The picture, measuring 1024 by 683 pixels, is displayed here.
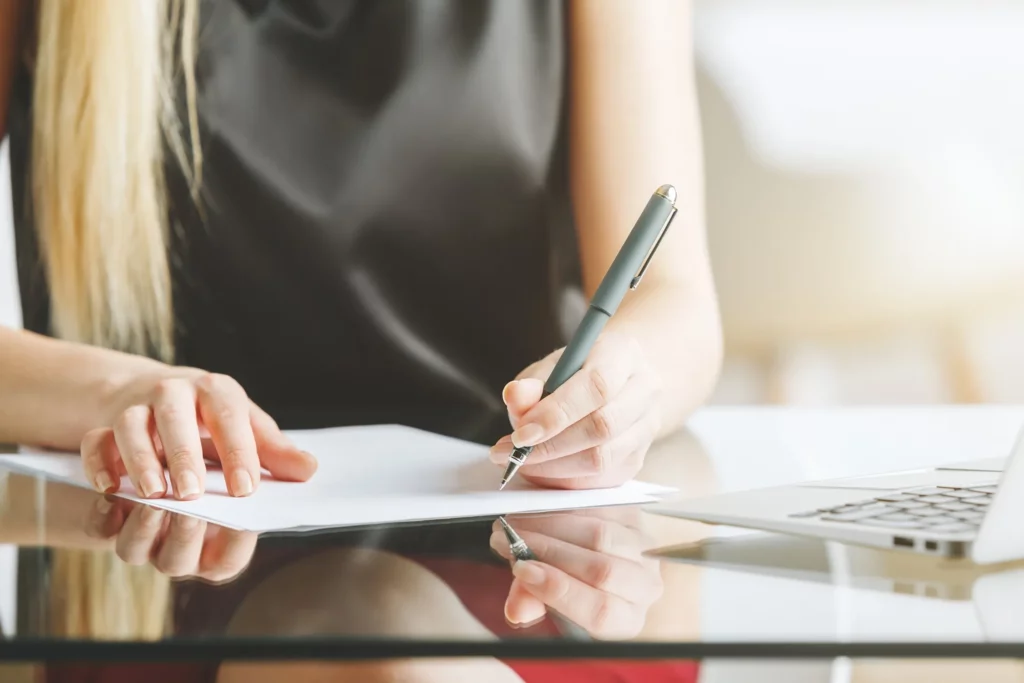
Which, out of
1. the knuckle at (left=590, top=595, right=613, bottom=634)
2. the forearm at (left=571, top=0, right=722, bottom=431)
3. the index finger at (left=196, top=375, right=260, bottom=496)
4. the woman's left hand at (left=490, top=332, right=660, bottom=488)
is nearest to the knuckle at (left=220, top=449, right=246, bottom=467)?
the index finger at (left=196, top=375, right=260, bottom=496)

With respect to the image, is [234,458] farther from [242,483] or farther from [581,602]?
[581,602]

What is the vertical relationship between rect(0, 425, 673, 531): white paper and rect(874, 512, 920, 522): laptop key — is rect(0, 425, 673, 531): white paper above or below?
below

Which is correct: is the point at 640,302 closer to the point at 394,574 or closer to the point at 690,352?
the point at 690,352

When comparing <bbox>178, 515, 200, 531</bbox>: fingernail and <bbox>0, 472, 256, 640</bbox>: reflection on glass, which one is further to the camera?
<bbox>178, 515, 200, 531</bbox>: fingernail

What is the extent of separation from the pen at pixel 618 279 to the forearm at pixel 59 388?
0.25 metres

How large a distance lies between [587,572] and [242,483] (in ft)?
0.61

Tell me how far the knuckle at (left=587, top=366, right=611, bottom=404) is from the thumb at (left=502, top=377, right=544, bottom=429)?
2 centimetres

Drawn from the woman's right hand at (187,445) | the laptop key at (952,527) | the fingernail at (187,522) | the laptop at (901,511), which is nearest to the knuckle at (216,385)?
the woman's right hand at (187,445)

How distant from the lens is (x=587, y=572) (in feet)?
1.02

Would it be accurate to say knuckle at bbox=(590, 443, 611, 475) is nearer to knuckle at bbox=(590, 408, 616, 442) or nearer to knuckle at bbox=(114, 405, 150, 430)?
knuckle at bbox=(590, 408, 616, 442)

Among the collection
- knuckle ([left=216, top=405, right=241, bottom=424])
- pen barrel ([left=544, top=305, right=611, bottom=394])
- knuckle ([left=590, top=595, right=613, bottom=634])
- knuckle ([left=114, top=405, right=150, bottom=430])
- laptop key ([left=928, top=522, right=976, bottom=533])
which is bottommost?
knuckle ([left=114, top=405, right=150, bottom=430])

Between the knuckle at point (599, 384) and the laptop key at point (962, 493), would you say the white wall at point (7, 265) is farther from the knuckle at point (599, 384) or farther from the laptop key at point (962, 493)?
the laptop key at point (962, 493)

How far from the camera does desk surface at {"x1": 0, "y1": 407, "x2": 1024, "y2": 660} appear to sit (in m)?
0.24

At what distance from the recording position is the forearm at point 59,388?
0.56 meters
